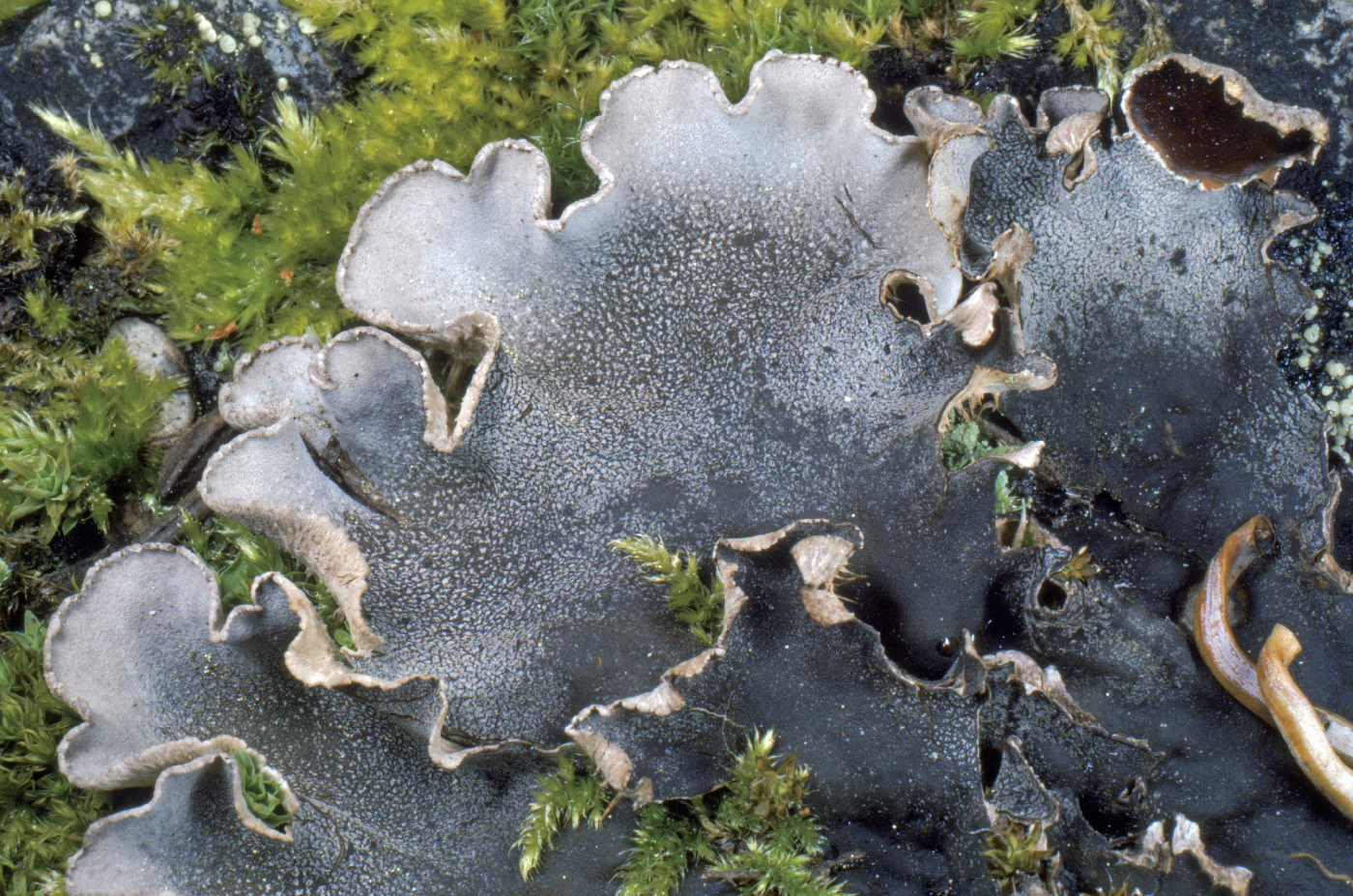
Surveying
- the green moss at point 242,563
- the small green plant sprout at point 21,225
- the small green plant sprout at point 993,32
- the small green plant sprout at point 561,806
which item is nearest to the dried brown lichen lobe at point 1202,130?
the small green plant sprout at point 993,32

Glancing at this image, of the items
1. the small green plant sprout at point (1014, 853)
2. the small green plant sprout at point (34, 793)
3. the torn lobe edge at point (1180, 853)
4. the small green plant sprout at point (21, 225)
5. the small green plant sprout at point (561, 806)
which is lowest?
the torn lobe edge at point (1180, 853)

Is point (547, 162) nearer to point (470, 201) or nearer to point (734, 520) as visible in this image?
point (470, 201)

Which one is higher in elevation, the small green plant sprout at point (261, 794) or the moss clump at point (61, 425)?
the moss clump at point (61, 425)

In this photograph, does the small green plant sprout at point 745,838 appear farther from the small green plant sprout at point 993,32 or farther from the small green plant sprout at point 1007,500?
the small green plant sprout at point 993,32

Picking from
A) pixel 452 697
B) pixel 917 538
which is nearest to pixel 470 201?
pixel 452 697

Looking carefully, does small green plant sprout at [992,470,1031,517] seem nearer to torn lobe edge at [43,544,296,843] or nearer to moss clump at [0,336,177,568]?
torn lobe edge at [43,544,296,843]

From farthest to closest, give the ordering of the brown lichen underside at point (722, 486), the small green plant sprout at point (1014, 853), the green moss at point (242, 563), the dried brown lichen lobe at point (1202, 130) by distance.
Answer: the green moss at point (242, 563) → the dried brown lichen lobe at point (1202, 130) → the brown lichen underside at point (722, 486) → the small green plant sprout at point (1014, 853)

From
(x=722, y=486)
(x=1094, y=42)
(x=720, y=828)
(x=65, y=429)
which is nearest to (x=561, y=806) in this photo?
(x=720, y=828)

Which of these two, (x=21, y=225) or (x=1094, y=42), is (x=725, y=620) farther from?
(x=21, y=225)
